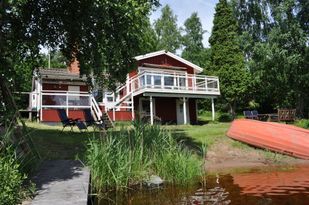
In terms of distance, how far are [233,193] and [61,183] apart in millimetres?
3423

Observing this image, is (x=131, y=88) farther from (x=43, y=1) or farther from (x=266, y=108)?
(x=266, y=108)

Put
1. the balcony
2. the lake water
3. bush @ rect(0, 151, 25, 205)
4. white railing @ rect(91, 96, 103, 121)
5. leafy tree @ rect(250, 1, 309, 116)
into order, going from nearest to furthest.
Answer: bush @ rect(0, 151, 25, 205) < the lake water < white railing @ rect(91, 96, 103, 121) < the balcony < leafy tree @ rect(250, 1, 309, 116)

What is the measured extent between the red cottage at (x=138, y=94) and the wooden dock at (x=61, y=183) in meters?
12.6

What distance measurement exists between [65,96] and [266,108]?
70.6 ft

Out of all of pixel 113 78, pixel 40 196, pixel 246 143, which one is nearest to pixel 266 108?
pixel 246 143

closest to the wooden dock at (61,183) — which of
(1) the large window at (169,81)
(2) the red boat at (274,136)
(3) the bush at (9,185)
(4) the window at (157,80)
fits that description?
(3) the bush at (9,185)

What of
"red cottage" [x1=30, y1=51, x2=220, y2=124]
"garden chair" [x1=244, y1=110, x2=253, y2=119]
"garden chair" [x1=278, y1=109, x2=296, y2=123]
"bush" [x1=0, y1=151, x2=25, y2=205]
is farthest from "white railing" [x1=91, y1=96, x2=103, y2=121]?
"bush" [x1=0, y1=151, x2=25, y2=205]

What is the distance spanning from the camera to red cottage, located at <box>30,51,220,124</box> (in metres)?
23.4

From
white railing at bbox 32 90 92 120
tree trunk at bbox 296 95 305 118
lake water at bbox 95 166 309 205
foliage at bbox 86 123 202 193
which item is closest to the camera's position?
lake water at bbox 95 166 309 205

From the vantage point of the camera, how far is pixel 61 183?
714cm

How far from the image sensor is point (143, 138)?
9.85 meters

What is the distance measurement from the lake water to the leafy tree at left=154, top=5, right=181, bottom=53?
4830cm

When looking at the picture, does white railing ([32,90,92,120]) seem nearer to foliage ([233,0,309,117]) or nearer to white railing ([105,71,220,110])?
white railing ([105,71,220,110])

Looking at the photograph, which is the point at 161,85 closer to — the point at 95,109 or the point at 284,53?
the point at 95,109
